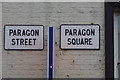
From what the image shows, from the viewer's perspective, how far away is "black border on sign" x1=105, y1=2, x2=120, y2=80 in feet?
12.1

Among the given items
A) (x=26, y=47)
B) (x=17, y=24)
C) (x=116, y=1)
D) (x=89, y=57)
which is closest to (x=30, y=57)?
(x=26, y=47)

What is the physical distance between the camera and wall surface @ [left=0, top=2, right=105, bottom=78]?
147 inches

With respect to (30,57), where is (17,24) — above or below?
above

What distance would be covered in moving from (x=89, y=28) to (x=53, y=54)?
914mm

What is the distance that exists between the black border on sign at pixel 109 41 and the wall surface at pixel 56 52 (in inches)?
3.1

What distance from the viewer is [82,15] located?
3.78 metres

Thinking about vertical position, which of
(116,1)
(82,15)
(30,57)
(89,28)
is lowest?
(30,57)

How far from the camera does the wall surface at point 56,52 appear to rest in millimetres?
3738

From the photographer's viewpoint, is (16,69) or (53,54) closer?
(53,54)

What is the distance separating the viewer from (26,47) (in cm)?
376

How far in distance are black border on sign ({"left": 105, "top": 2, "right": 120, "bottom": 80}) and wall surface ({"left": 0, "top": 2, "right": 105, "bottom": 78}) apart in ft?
0.26

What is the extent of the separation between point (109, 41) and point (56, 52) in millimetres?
1076

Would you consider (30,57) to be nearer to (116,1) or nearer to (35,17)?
(35,17)

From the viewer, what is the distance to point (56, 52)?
148 inches
